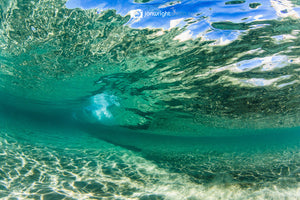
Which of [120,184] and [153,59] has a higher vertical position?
[153,59]

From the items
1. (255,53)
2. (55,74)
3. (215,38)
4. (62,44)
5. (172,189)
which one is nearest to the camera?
(172,189)

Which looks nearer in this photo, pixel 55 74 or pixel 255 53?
pixel 255 53

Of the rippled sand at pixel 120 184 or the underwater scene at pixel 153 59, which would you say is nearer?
the rippled sand at pixel 120 184

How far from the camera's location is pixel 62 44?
8.95m

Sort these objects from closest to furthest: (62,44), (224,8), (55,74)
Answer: (224,8)
(62,44)
(55,74)

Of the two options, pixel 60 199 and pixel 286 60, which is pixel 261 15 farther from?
pixel 60 199

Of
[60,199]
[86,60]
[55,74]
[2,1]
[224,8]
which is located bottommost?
[60,199]

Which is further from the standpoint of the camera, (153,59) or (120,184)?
(153,59)

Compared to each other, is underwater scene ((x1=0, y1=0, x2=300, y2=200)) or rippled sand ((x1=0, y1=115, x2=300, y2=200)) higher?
underwater scene ((x1=0, y1=0, x2=300, y2=200))

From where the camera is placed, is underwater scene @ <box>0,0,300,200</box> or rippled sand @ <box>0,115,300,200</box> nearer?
rippled sand @ <box>0,115,300,200</box>

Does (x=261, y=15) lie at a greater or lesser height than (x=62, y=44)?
lesser

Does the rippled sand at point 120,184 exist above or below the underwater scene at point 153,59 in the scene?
below

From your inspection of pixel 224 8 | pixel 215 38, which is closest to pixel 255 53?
pixel 215 38

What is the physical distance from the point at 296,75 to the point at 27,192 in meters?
15.3
